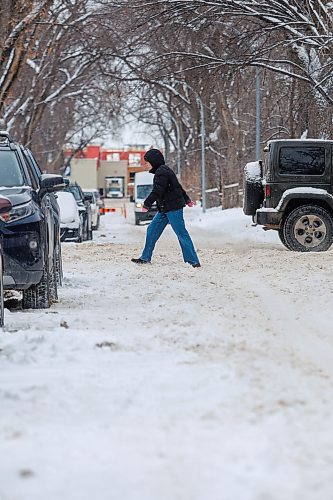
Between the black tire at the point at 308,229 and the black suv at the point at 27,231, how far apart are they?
7.24m

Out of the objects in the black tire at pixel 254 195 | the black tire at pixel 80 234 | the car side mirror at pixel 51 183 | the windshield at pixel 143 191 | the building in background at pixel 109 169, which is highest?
the car side mirror at pixel 51 183

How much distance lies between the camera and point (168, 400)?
5168 mm

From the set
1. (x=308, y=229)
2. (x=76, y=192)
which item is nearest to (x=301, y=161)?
(x=308, y=229)

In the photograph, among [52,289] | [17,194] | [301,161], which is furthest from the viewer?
[301,161]

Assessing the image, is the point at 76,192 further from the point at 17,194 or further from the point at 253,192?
the point at 17,194

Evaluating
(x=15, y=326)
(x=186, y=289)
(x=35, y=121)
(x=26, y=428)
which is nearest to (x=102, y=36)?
(x=35, y=121)

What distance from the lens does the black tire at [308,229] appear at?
17.1m

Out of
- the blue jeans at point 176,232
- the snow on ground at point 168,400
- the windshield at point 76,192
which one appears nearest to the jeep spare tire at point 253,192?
the blue jeans at point 176,232

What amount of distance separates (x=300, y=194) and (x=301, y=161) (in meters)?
0.72

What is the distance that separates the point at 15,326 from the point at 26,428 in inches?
129

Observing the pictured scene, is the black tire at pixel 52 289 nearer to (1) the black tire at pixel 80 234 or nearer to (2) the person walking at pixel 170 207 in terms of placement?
(2) the person walking at pixel 170 207

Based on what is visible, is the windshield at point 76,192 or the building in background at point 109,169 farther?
the building in background at point 109,169

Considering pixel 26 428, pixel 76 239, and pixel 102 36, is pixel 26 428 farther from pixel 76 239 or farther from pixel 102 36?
pixel 102 36

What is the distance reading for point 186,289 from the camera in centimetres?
1078
